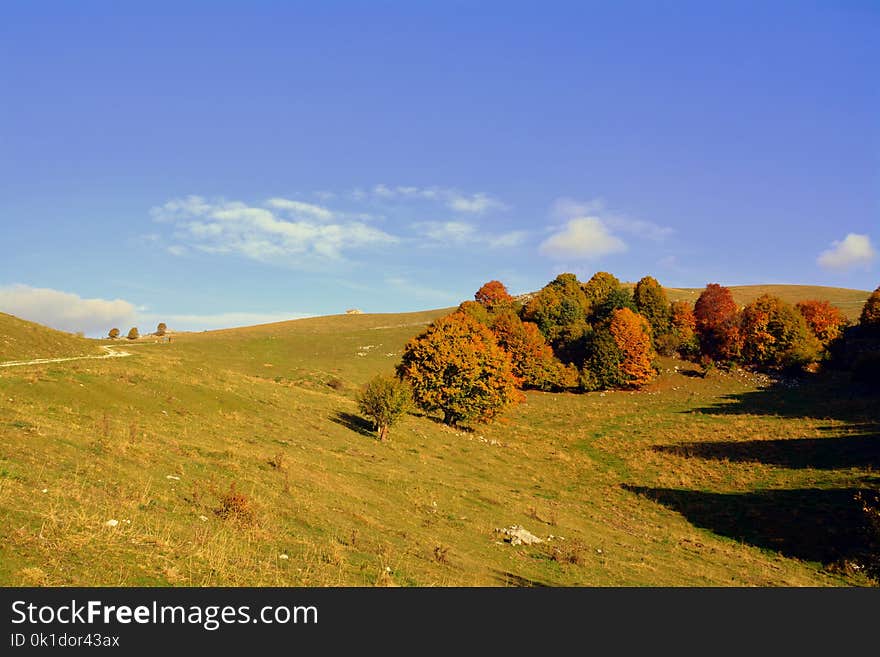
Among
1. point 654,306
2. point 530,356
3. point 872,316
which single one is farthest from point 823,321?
point 530,356

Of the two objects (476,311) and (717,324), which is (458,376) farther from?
(717,324)

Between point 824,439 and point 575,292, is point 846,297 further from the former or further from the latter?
point 824,439

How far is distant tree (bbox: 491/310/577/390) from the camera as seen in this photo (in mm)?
77938

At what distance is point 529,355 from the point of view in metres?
78.8

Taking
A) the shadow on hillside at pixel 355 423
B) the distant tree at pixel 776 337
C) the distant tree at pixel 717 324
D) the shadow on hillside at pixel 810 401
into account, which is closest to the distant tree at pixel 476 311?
the shadow on hillside at pixel 810 401

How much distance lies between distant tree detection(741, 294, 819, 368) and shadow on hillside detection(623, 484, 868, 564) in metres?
53.6

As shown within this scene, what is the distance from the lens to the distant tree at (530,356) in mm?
77938

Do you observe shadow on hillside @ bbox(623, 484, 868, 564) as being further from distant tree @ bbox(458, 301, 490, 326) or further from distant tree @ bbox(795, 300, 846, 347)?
distant tree @ bbox(795, 300, 846, 347)

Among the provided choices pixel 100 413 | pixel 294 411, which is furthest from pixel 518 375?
pixel 100 413

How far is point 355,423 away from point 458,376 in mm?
13279

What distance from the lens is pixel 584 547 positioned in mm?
22188

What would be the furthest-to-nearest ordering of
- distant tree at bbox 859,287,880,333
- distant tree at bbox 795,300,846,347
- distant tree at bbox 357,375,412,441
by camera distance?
distant tree at bbox 795,300,846,347, distant tree at bbox 859,287,880,333, distant tree at bbox 357,375,412,441

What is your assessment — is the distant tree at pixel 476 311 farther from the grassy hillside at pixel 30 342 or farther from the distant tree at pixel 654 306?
the grassy hillside at pixel 30 342

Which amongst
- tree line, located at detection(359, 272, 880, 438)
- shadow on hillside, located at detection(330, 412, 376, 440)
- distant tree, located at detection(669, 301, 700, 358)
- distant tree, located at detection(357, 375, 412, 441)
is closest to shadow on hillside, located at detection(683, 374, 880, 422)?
tree line, located at detection(359, 272, 880, 438)
